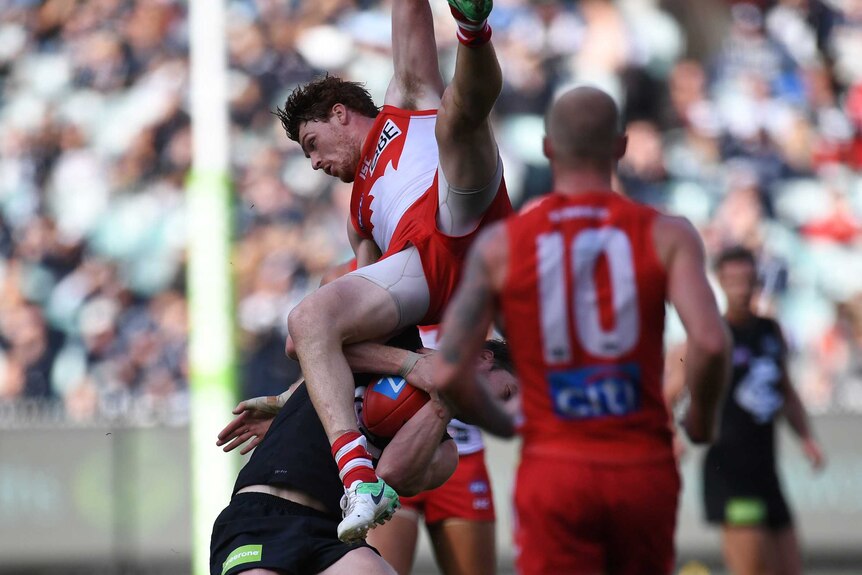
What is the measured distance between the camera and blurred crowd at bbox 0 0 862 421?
11156mm

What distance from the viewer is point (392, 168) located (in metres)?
5.28

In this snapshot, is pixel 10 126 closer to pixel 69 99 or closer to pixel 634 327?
pixel 69 99

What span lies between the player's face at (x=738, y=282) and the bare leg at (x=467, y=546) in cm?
251

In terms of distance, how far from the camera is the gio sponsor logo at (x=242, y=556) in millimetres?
4414

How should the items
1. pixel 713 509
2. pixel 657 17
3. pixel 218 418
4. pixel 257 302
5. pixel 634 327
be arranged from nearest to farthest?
pixel 634 327 → pixel 713 509 → pixel 218 418 → pixel 257 302 → pixel 657 17

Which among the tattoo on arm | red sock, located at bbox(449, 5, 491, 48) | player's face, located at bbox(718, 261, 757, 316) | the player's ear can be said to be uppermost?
red sock, located at bbox(449, 5, 491, 48)

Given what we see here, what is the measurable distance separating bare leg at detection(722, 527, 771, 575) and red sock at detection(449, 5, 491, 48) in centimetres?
519

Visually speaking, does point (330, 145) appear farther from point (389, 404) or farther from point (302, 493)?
point (302, 493)

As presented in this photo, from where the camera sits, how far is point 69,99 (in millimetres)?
12391

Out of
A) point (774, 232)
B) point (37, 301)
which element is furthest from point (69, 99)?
point (774, 232)

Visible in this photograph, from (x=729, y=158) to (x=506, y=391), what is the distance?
24.3ft

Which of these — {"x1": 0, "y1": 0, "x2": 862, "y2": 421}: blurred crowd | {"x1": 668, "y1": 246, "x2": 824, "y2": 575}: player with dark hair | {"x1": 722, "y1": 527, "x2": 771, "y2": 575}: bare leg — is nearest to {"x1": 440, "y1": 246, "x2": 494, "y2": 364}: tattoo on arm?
{"x1": 668, "y1": 246, "x2": 824, "y2": 575}: player with dark hair

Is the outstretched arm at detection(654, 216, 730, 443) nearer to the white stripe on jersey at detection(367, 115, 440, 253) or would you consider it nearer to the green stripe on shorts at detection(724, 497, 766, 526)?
the white stripe on jersey at detection(367, 115, 440, 253)

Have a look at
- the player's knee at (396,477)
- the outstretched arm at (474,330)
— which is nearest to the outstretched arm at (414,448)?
the player's knee at (396,477)
